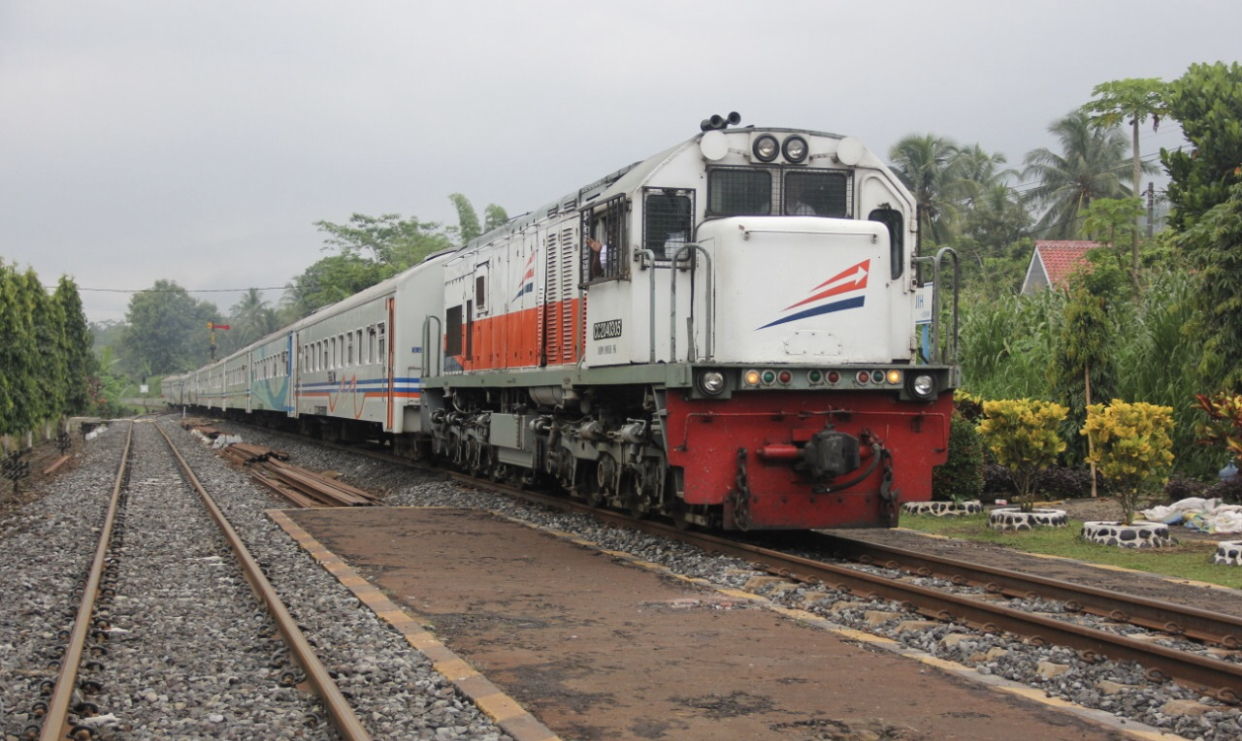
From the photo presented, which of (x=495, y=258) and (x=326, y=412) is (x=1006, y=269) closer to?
(x=326, y=412)

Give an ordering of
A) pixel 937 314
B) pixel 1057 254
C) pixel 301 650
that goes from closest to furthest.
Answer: pixel 301 650
pixel 937 314
pixel 1057 254

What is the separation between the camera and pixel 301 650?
5828mm

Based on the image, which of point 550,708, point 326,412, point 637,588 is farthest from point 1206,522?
point 326,412

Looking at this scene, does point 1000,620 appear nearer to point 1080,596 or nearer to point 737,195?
point 1080,596

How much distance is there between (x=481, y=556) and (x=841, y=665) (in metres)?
4.50

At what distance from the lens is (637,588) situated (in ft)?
26.1

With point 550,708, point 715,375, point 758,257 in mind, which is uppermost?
point 758,257

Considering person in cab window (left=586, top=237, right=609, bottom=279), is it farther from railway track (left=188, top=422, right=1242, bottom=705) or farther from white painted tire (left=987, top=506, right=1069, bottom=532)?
white painted tire (left=987, top=506, right=1069, bottom=532)

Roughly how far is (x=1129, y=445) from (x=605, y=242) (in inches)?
210

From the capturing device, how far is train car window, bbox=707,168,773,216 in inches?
A: 378

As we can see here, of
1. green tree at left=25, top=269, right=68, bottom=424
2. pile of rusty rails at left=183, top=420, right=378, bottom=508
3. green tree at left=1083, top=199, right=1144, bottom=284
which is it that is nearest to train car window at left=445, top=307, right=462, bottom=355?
pile of rusty rails at left=183, top=420, right=378, bottom=508

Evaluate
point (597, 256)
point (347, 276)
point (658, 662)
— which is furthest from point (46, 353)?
point (347, 276)

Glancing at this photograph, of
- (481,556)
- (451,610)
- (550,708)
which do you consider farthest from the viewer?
(481,556)

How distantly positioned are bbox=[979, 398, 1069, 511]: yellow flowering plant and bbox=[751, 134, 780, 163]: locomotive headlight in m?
4.64
